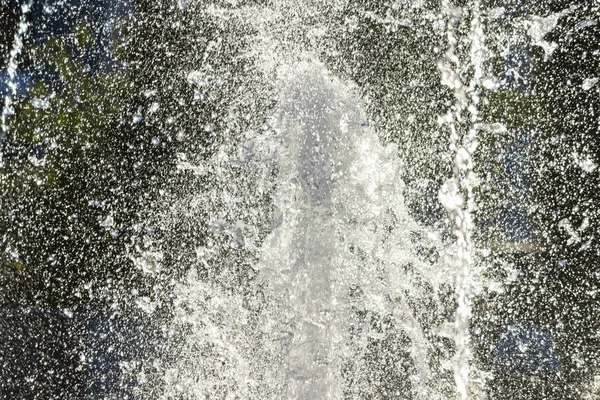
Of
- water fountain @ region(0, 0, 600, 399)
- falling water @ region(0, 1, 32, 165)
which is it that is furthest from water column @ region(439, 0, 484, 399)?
falling water @ region(0, 1, 32, 165)

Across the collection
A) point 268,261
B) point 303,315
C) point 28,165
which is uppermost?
point 28,165

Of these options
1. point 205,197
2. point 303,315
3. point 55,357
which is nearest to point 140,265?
point 205,197

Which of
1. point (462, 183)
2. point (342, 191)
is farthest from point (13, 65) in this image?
point (462, 183)

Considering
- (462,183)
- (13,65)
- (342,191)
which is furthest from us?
(13,65)

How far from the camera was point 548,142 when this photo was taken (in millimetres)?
1773

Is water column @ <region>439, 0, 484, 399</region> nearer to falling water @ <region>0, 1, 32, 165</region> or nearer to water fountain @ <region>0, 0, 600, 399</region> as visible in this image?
water fountain @ <region>0, 0, 600, 399</region>

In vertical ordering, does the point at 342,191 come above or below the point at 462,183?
below

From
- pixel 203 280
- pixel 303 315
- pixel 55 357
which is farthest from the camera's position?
pixel 55 357

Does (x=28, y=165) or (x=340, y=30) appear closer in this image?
(x=340, y=30)

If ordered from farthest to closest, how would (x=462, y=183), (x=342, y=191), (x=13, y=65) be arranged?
(x=13, y=65), (x=462, y=183), (x=342, y=191)

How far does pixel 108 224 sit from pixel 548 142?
5.66ft

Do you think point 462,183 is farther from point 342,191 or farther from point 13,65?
point 13,65

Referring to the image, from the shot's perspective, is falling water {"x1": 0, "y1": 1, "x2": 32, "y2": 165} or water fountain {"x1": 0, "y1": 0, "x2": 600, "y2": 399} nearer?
water fountain {"x1": 0, "y1": 0, "x2": 600, "y2": 399}

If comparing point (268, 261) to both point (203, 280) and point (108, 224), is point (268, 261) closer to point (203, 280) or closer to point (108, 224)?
point (203, 280)
